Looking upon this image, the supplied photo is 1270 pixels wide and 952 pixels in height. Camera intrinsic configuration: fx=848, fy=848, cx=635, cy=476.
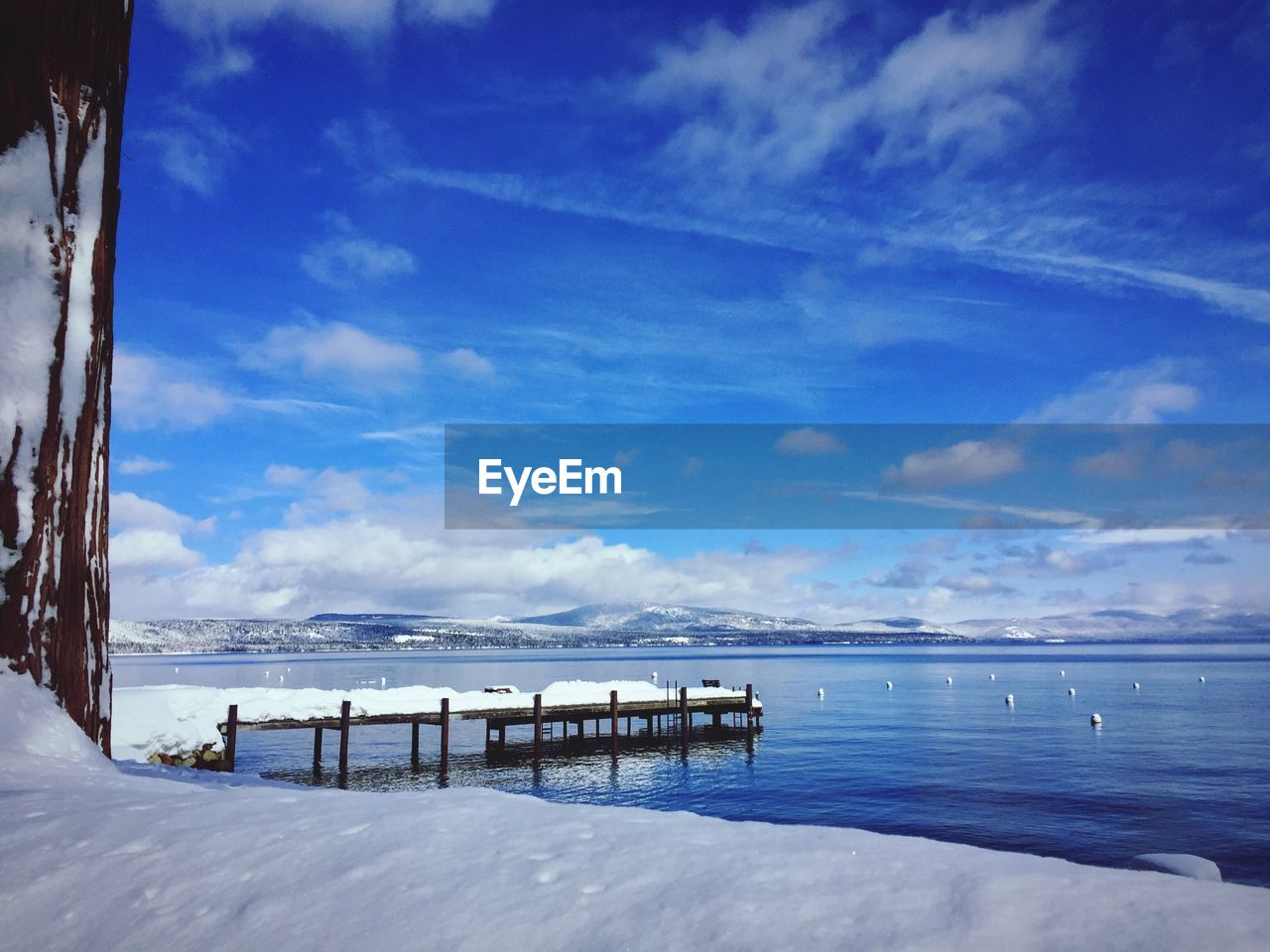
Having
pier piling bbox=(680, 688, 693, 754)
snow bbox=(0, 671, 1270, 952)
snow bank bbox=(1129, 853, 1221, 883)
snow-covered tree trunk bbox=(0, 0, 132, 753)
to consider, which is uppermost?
snow-covered tree trunk bbox=(0, 0, 132, 753)

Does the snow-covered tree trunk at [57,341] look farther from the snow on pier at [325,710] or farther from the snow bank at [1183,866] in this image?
the snow on pier at [325,710]

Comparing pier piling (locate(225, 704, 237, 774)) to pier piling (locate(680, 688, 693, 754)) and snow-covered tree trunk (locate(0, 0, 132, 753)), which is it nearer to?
pier piling (locate(680, 688, 693, 754))

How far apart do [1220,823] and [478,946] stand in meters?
28.2

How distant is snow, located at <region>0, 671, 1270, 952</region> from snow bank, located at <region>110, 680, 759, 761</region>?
25.5 metres

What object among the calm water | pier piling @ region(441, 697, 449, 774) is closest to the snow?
the calm water

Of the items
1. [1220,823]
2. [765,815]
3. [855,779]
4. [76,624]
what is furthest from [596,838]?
[855,779]

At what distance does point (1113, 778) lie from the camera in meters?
31.2

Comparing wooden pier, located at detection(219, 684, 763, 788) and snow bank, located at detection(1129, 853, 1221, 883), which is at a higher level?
snow bank, located at detection(1129, 853, 1221, 883)

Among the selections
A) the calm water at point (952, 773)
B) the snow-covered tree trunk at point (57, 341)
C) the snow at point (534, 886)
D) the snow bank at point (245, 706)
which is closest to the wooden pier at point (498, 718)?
the snow bank at point (245, 706)

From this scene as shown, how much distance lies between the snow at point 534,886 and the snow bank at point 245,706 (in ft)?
83.7

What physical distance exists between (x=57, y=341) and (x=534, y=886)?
16.3 feet

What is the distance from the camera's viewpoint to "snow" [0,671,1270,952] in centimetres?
291

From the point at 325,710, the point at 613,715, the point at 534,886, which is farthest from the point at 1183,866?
the point at 613,715

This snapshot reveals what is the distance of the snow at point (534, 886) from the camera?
114 inches
